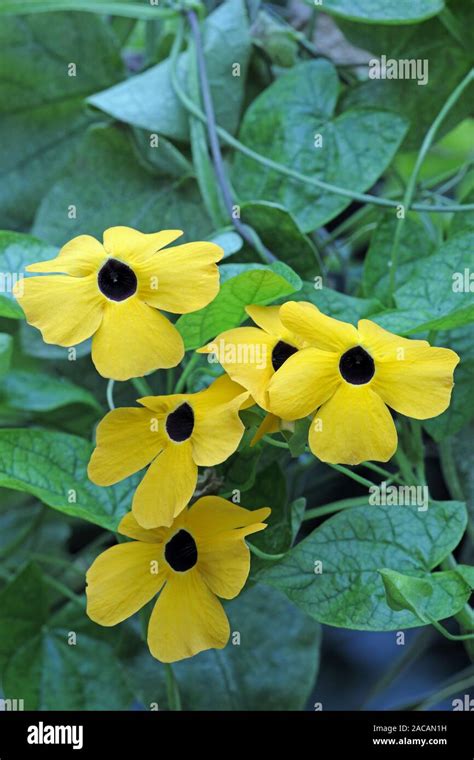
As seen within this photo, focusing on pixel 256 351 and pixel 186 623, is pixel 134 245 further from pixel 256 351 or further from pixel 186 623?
pixel 186 623

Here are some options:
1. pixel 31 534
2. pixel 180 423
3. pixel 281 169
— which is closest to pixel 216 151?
pixel 281 169

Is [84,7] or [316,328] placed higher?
[84,7]

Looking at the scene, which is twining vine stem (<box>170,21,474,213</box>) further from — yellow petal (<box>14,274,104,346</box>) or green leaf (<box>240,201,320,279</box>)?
yellow petal (<box>14,274,104,346</box>)

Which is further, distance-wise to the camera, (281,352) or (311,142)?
(311,142)

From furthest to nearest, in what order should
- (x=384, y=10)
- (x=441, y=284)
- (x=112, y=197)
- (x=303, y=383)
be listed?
(x=112, y=197)
(x=384, y=10)
(x=441, y=284)
(x=303, y=383)

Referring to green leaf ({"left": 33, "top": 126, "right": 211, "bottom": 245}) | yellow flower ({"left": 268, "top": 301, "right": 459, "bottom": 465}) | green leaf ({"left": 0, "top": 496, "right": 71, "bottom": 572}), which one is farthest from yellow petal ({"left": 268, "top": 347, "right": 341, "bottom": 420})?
green leaf ({"left": 0, "top": 496, "right": 71, "bottom": 572})

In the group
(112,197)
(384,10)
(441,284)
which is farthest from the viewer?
(112,197)

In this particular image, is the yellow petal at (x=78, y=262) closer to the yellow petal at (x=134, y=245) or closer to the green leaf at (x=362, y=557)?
the yellow petal at (x=134, y=245)
